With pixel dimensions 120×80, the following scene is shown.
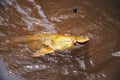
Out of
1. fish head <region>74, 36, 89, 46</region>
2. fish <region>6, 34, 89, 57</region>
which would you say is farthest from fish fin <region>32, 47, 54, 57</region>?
fish head <region>74, 36, 89, 46</region>

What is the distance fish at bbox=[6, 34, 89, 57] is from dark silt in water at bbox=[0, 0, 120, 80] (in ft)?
0.17

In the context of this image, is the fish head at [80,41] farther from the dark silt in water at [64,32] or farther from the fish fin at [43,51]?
the fish fin at [43,51]

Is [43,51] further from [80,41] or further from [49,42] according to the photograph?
[80,41]

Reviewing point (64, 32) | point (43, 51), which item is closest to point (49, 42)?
point (43, 51)

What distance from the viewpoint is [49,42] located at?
178cm

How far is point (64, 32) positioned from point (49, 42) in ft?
0.69

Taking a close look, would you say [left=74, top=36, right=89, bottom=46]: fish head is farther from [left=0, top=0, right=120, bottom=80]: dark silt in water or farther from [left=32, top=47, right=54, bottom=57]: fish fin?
[left=32, top=47, right=54, bottom=57]: fish fin

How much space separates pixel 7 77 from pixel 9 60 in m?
0.16

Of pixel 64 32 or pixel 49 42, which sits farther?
pixel 64 32

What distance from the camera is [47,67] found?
1640mm

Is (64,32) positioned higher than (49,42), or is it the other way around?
(64,32)

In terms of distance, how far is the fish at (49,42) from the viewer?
174 cm

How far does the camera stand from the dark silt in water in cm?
162

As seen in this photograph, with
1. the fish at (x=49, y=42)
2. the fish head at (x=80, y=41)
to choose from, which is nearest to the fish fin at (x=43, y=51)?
the fish at (x=49, y=42)
